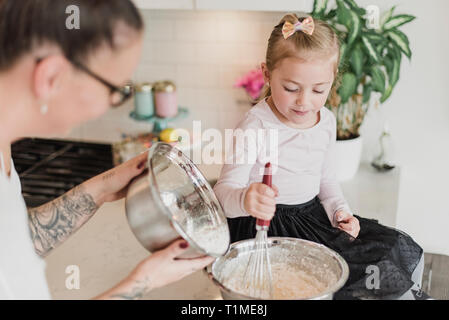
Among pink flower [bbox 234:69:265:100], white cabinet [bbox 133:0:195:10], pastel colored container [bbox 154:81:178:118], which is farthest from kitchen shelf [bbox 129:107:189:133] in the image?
white cabinet [bbox 133:0:195:10]

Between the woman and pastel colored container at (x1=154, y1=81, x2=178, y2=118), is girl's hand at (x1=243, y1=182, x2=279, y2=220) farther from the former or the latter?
pastel colored container at (x1=154, y1=81, x2=178, y2=118)

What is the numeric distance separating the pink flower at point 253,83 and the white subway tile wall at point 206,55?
0.10 meters

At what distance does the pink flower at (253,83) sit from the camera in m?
2.06

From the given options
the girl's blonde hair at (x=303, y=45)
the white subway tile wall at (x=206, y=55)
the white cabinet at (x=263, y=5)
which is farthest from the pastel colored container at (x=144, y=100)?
the girl's blonde hair at (x=303, y=45)

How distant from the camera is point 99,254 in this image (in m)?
1.36

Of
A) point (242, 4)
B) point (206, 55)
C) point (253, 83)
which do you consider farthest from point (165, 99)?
point (242, 4)

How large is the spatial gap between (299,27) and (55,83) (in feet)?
2.08

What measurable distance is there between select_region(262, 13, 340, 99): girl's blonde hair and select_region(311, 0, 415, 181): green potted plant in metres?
0.44

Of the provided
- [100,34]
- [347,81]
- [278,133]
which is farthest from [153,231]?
[347,81]

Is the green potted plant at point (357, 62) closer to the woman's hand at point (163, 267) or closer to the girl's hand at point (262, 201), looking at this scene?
the girl's hand at point (262, 201)

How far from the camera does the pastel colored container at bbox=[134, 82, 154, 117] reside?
88.0 inches

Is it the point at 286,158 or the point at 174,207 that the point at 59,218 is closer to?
the point at 174,207

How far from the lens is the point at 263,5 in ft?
5.71

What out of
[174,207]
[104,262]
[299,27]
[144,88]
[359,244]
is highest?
[299,27]
